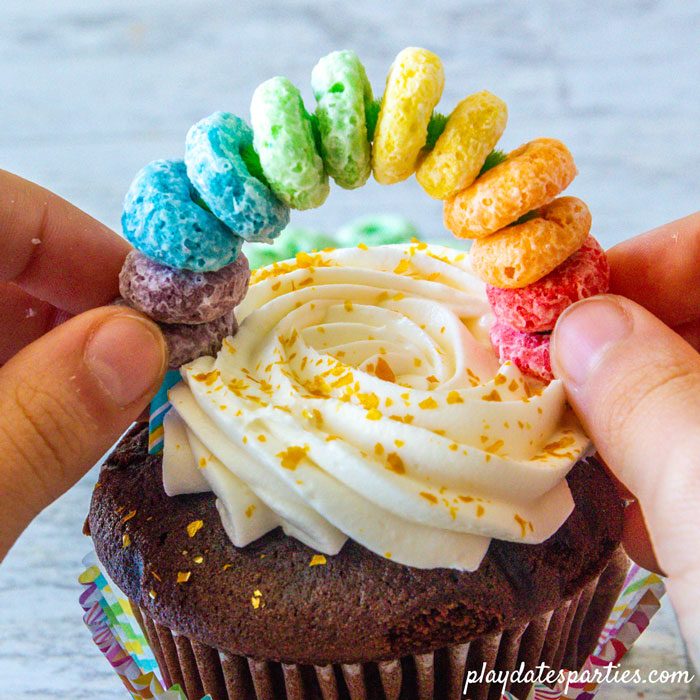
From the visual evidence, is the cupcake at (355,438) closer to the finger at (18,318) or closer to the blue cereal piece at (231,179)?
the blue cereal piece at (231,179)

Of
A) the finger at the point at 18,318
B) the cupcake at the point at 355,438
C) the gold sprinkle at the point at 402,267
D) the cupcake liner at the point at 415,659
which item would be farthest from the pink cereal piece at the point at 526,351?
the finger at the point at 18,318

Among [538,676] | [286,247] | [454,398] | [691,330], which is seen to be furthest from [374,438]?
[286,247]

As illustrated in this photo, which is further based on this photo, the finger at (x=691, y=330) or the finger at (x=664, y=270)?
the finger at (x=691, y=330)

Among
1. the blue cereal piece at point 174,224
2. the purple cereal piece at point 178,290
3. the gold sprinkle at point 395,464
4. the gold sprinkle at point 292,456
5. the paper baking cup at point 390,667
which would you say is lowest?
the paper baking cup at point 390,667

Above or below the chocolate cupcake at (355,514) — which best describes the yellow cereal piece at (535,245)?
above

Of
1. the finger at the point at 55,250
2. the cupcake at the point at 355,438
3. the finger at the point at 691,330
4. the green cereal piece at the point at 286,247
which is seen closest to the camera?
the cupcake at the point at 355,438

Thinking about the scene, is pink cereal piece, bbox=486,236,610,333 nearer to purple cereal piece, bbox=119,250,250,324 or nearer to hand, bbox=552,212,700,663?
hand, bbox=552,212,700,663

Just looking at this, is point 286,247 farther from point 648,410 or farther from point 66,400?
point 648,410

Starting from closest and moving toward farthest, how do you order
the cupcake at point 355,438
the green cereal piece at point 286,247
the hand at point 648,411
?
the hand at point 648,411 → the cupcake at point 355,438 → the green cereal piece at point 286,247
